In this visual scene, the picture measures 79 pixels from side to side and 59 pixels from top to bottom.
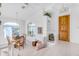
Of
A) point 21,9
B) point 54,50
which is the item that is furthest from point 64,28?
point 21,9

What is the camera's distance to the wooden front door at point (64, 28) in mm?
2238

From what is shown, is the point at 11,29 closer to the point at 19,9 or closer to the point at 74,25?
the point at 19,9

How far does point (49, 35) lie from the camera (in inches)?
89.7

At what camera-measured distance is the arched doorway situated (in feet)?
7.32

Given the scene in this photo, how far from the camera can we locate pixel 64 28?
7.44 ft

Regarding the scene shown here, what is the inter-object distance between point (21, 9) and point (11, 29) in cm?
34

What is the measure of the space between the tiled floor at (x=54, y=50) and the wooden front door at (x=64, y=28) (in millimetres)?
90

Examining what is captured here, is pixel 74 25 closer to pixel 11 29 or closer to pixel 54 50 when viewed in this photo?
pixel 54 50

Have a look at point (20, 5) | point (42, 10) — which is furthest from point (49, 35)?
point (20, 5)

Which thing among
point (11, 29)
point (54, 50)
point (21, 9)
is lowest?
point (54, 50)

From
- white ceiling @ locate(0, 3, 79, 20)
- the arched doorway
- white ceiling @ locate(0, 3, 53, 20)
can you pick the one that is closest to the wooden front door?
white ceiling @ locate(0, 3, 79, 20)

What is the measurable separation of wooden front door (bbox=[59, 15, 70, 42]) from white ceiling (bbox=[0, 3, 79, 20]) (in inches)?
7.9

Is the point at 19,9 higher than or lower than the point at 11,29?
higher

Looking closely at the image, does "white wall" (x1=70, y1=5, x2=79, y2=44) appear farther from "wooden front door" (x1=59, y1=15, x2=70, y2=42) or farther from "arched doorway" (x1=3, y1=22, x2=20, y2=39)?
"arched doorway" (x1=3, y1=22, x2=20, y2=39)
